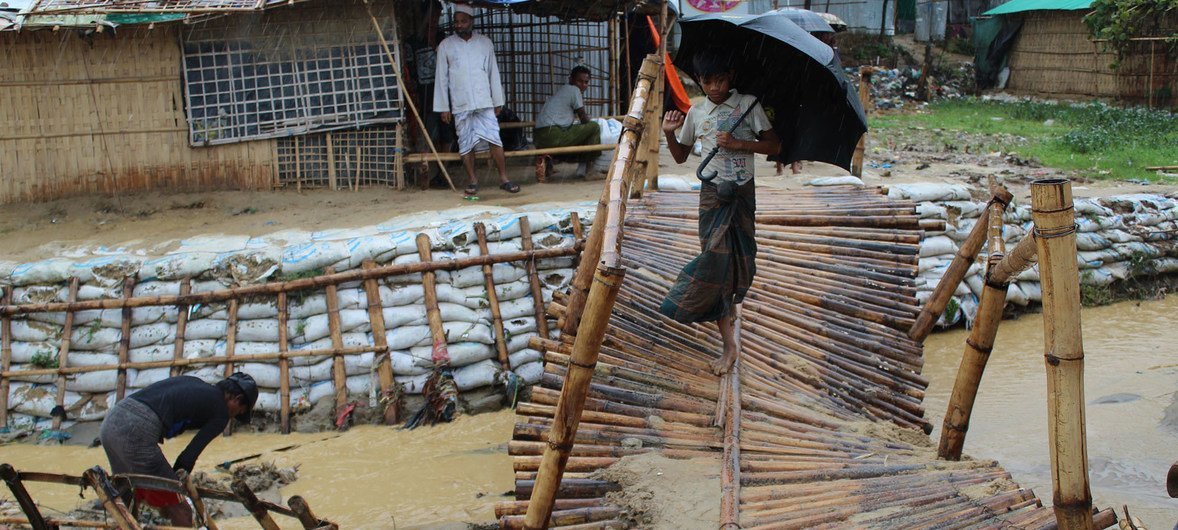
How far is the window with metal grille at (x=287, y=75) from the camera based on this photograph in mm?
7184

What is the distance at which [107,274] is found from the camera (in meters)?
6.00

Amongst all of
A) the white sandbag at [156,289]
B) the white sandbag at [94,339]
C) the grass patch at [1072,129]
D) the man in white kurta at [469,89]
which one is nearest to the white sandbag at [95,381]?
the white sandbag at [94,339]

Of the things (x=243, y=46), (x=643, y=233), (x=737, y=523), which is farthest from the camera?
(x=243, y=46)

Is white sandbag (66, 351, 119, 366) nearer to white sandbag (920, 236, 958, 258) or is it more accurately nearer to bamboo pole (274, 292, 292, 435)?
bamboo pole (274, 292, 292, 435)

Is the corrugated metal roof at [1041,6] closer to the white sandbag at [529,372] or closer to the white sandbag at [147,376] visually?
the white sandbag at [529,372]

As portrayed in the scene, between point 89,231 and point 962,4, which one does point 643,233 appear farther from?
point 962,4

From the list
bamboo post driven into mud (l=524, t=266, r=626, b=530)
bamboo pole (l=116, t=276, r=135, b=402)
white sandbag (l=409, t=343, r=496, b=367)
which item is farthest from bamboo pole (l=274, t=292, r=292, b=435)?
bamboo post driven into mud (l=524, t=266, r=626, b=530)

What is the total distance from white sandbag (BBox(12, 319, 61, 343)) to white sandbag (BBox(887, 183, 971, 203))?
5.86 meters

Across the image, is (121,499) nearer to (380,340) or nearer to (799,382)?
(799,382)

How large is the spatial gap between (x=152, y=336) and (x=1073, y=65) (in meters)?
13.7

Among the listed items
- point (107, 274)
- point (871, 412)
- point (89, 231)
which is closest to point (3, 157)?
point (89, 231)

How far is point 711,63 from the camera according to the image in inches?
142

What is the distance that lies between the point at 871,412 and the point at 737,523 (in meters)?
1.38

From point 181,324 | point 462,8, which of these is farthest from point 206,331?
point 462,8
